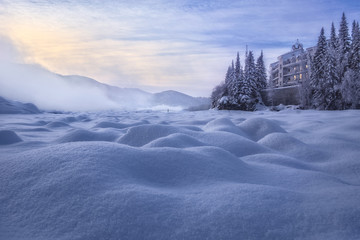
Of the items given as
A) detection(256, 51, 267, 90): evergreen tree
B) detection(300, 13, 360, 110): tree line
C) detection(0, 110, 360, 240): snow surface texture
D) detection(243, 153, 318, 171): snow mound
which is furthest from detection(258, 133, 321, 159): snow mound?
detection(256, 51, 267, 90): evergreen tree

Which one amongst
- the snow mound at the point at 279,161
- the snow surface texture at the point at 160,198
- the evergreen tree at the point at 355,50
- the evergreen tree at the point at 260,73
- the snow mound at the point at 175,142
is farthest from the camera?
the evergreen tree at the point at 260,73

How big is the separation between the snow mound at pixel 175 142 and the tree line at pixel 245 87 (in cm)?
2468

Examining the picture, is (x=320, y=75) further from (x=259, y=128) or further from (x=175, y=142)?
(x=175, y=142)

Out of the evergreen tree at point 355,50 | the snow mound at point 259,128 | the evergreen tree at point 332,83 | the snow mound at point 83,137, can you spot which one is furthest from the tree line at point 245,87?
the snow mound at point 83,137

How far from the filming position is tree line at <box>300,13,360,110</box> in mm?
17828

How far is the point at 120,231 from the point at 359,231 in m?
1.09

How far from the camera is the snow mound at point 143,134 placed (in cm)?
316

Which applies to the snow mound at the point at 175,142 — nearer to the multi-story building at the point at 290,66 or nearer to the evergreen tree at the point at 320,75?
the evergreen tree at the point at 320,75

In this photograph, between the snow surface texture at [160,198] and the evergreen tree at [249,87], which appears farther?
the evergreen tree at [249,87]

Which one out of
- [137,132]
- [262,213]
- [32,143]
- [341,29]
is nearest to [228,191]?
[262,213]

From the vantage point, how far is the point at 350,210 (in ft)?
3.64

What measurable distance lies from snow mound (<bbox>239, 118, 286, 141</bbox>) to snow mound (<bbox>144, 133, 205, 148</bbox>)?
181 cm

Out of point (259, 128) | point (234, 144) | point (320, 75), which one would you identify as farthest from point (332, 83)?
point (234, 144)

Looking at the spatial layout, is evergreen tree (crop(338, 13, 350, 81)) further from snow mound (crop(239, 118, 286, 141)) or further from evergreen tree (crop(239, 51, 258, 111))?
snow mound (crop(239, 118, 286, 141))
